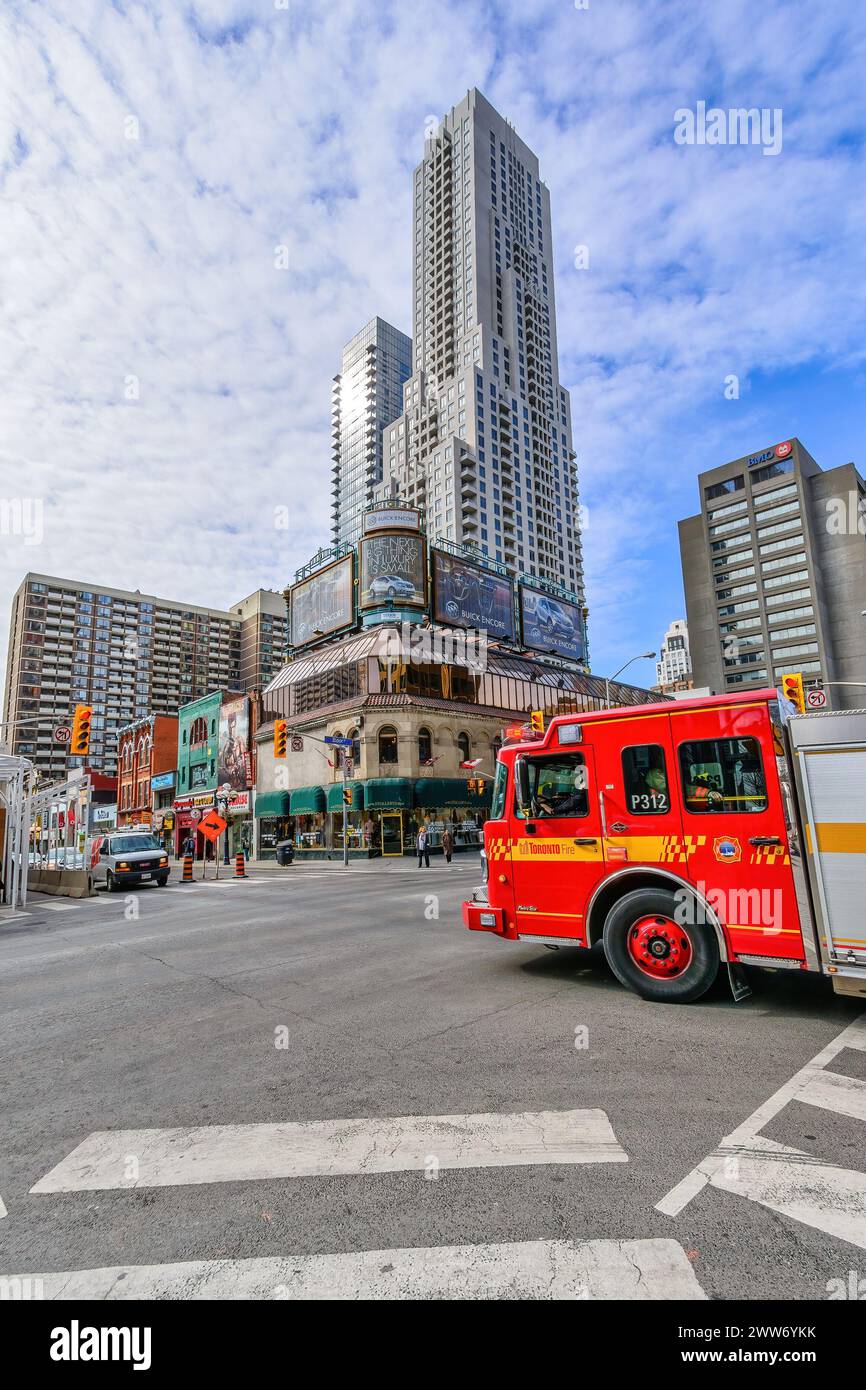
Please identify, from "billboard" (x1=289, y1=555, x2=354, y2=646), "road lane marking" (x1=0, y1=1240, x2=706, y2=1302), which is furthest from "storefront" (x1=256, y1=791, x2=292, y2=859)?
"road lane marking" (x1=0, y1=1240, x2=706, y2=1302)

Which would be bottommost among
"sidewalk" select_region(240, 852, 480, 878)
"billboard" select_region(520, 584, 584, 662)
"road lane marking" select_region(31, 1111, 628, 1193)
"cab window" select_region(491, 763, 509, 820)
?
"sidewalk" select_region(240, 852, 480, 878)

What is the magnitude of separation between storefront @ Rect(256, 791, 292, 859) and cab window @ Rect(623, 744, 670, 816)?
Answer: 132 ft

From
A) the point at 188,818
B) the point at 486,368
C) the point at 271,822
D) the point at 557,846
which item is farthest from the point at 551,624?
the point at 486,368

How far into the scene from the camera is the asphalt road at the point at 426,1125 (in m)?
2.75

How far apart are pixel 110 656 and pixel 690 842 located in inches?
5513

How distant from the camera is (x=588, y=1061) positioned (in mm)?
4824

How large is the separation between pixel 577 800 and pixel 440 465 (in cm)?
9907

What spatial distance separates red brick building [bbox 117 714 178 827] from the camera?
6550 centimetres

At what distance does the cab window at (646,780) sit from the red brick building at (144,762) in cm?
6368

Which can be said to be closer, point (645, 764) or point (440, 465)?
point (645, 764)

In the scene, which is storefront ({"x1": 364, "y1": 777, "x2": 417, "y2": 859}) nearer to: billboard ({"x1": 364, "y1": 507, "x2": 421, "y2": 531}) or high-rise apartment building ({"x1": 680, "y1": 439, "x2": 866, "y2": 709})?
billboard ({"x1": 364, "y1": 507, "x2": 421, "y2": 531})

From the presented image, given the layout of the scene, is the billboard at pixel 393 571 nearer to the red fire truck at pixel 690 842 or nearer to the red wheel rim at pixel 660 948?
the red fire truck at pixel 690 842
